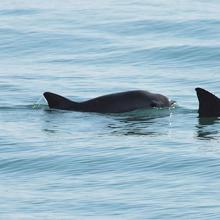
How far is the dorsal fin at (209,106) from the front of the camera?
23750 mm

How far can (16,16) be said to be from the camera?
3919 cm

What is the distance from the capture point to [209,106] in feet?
78.3

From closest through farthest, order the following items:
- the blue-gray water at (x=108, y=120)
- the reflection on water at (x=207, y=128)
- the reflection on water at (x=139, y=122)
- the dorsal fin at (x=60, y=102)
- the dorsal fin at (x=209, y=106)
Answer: the blue-gray water at (x=108, y=120)
the reflection on water at (x=207, y=128)
the reflection on water at (x=139, y=122)
the dorsal fin at (x=209, y=106)
the dorsal fin at (x=60, y=102)

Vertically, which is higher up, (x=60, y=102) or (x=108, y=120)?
(x=60, y=102)

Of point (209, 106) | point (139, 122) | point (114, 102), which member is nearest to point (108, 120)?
point (139, 122)

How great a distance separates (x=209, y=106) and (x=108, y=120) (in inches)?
71.2

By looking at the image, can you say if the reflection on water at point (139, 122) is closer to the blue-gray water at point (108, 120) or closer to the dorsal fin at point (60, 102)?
the blue-gray water at point (108, 120)

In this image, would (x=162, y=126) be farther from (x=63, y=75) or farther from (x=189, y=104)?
(x=63, y=75)

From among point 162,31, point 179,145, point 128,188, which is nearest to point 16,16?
point 162,31

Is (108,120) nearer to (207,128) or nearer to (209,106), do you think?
(209,106)

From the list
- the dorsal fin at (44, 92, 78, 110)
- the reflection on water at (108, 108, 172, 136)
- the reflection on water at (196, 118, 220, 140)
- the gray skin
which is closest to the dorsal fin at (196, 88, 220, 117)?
the reflection on water at (196, 118, 220, 140)

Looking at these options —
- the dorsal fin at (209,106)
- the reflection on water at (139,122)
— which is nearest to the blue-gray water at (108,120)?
the reflection on water at (139,122)

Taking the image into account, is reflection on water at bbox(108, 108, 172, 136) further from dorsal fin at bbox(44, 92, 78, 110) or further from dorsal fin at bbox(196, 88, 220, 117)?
dorsal fin at bbox(44, 92, 78, 110)

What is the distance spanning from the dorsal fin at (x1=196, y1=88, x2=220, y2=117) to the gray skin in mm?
1180
